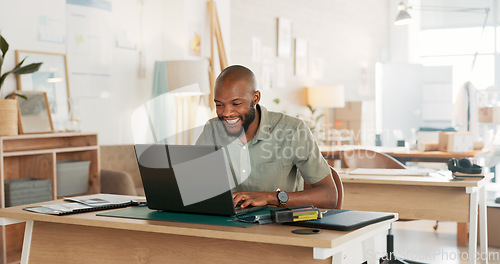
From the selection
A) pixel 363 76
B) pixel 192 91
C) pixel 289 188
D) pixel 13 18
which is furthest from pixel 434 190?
pixel 363 76

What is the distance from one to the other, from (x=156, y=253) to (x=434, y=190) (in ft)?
6.62

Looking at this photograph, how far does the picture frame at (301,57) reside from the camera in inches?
317

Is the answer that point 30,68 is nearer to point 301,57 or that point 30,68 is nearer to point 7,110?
point 7,110

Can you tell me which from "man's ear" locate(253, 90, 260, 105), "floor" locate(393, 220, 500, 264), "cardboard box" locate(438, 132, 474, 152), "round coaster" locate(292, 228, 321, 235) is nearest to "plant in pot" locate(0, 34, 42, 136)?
"man's ear" locate(253, 90, 260, 105)

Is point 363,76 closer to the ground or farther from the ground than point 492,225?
farther from the ground

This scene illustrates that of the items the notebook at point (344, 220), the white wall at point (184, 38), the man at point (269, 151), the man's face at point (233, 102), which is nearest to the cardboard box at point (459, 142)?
the white wall at point (184, 38)

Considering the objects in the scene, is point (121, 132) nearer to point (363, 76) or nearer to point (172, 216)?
point (172, 216)

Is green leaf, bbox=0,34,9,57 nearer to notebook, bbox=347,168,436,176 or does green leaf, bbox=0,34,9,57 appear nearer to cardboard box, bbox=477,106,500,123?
notebook, bbox=347,168,436,176

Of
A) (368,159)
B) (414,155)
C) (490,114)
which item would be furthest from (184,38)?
(490,114)

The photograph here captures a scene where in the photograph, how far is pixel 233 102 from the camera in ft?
7.68

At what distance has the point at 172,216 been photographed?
204 centimetres

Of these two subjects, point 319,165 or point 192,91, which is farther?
point 192,91

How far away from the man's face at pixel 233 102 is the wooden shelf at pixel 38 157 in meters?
2.12

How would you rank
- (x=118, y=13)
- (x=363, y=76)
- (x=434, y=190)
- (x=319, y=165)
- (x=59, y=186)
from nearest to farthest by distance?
(x=319, y=165), (x=434, y=190), (x=59, y=186), (x=118, y=13), (x=363, y=76)
